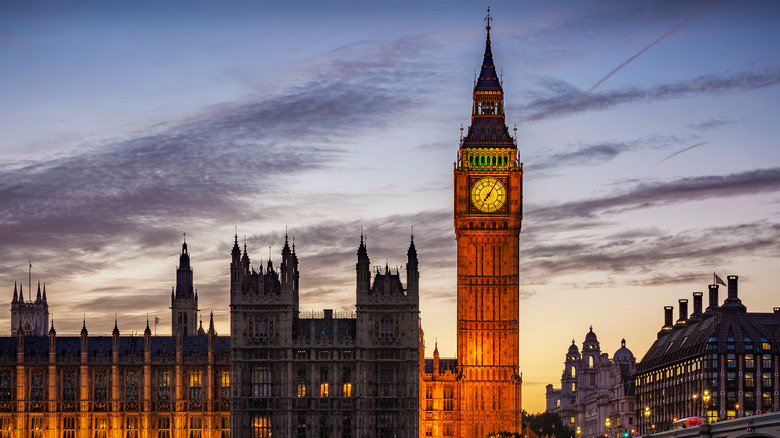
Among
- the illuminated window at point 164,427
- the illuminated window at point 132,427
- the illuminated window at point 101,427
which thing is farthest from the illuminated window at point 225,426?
the illuminated window at point 101,427

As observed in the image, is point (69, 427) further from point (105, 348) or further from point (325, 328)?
point (325, 328)

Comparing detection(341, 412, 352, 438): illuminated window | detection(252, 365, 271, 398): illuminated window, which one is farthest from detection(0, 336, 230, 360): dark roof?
detection(341, 412, 352, 438): illuminated window

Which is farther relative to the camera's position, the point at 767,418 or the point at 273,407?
the point at 273,407

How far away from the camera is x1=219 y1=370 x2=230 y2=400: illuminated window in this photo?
639 feet

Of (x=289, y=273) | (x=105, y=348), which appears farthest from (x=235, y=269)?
(x=105, y=348)

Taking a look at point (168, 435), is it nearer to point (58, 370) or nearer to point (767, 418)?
point (58, 370)

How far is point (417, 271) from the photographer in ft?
628

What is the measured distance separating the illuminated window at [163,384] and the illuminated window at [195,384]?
260 centimetres

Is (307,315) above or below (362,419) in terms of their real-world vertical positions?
above

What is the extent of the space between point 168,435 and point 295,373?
17.4 metres

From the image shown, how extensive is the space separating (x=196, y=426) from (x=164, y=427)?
11.9 ft

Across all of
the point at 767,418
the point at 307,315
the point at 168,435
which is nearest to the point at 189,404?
the point at 168,435

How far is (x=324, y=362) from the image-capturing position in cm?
18912

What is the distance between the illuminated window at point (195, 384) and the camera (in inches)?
7702
